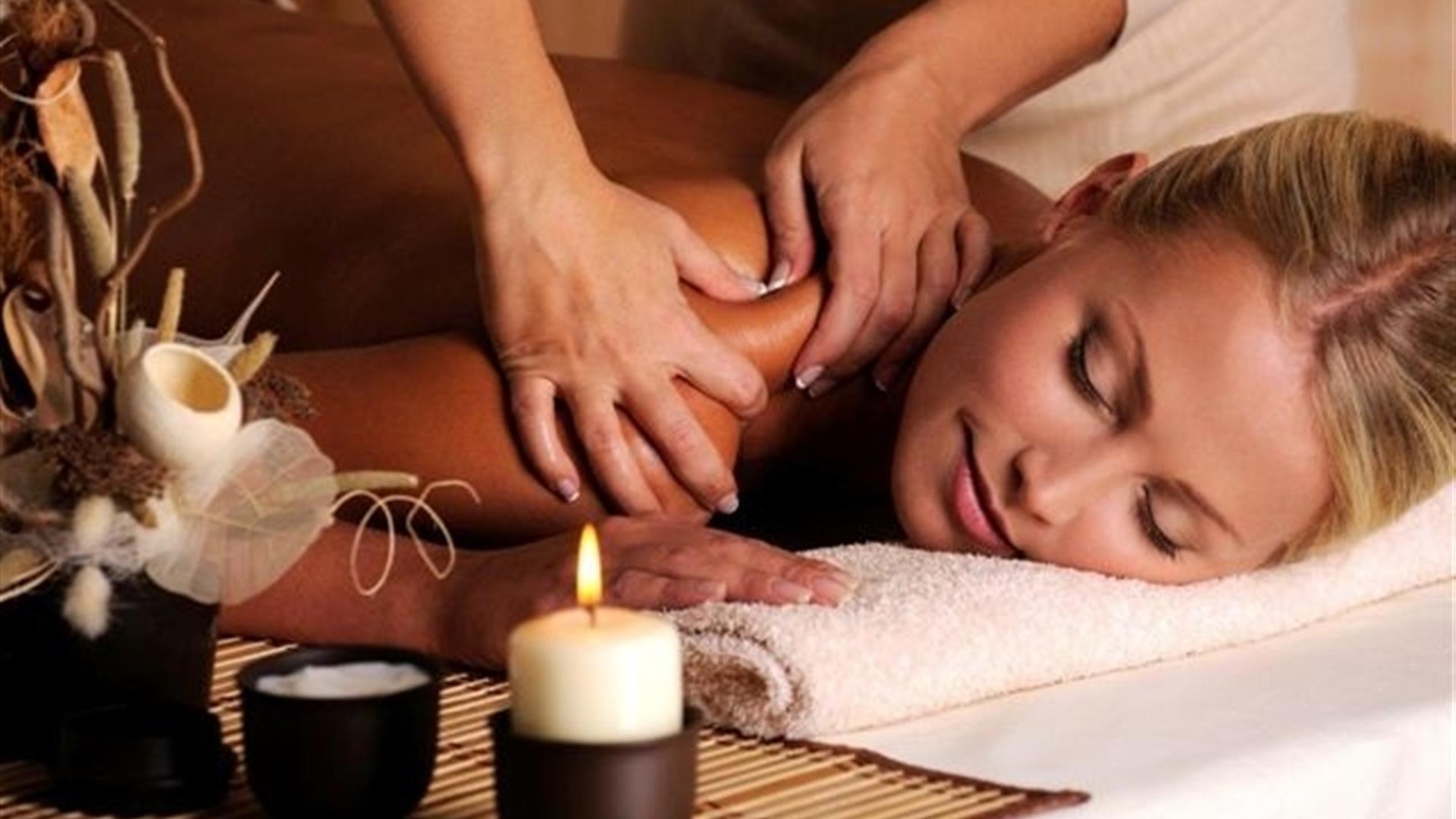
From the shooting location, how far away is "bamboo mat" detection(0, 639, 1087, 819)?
1.34 metres

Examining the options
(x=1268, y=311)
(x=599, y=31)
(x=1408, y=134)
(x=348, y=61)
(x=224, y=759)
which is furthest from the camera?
(x=599, y=31)

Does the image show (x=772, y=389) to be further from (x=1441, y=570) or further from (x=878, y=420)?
(x=1441, y=570)

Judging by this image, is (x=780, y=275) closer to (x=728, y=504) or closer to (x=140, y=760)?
(x=728, y=504)

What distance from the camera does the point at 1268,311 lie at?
1.77 metres

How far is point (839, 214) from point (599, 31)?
1.30 meters

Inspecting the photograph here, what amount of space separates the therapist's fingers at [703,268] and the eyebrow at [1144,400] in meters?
0.26

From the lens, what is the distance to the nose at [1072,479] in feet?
5.70

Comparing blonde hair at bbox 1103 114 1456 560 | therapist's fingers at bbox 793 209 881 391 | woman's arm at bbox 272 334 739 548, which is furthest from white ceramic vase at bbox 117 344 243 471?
blonde hair at bbox 1103 114 1456 560

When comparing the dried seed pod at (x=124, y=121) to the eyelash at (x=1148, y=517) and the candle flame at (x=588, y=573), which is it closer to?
the candle flame at (x=588, y=573)

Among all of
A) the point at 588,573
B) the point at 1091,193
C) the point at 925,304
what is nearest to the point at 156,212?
the point at 588,573

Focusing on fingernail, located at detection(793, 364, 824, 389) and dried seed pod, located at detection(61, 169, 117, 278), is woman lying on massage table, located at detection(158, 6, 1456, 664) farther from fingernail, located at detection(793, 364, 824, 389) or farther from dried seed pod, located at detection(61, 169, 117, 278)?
dried seed pod, located at detection(61, 169, 117, 278)

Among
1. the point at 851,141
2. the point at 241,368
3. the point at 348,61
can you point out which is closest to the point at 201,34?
the point at 348,61

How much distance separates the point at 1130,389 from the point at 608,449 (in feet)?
1.11

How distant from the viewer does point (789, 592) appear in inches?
61.7
